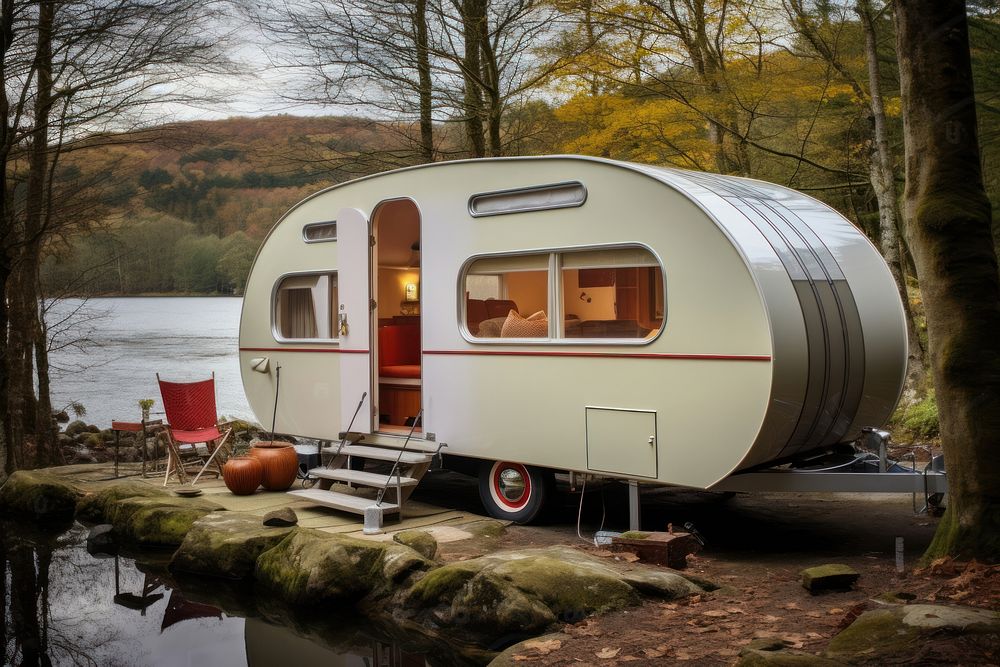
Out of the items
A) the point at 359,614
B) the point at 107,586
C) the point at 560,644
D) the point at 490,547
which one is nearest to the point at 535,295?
the point at 490,547

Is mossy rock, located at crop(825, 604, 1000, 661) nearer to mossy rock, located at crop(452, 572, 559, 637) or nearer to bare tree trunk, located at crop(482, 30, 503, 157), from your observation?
mossy rock, located at crop(452, 572, 559, 637)

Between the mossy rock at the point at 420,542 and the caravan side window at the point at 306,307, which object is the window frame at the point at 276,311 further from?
the mossy rock at the point at 420,542

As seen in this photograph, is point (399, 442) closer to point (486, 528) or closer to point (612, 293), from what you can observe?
point (486, 528)

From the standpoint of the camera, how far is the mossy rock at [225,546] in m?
7.66

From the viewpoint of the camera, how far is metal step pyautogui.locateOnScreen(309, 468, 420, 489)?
334 inches

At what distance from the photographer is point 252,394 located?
36.0ft

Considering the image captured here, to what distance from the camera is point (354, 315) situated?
31.2 ft

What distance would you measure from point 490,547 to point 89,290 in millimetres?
11175

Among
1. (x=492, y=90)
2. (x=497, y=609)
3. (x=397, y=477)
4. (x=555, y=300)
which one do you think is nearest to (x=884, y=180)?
(x=492, y=90)

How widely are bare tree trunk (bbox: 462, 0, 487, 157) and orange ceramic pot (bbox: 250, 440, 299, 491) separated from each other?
664 centimetres

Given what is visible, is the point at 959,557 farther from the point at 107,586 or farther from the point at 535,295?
the point at 107,586

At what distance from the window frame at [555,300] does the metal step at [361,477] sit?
141cm

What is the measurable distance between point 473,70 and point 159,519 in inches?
333

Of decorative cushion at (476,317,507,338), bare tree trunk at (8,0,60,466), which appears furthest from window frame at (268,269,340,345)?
bare tree trunk at (8,0,60,466)
